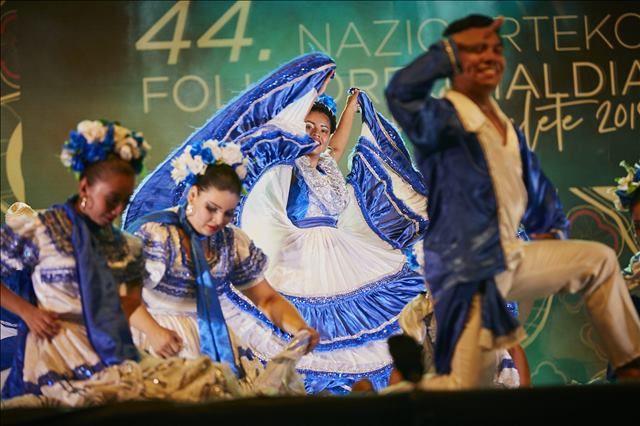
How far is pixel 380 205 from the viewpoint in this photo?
239 inches

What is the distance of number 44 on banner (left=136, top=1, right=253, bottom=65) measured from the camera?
7.45 meters

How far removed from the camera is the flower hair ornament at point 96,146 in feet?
13.0

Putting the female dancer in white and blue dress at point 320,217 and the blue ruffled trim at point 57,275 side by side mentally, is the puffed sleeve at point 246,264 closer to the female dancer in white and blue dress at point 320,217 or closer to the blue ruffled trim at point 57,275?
the female dancer in white and blue dress at point 320,217

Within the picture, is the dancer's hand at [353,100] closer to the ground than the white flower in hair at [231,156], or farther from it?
farther from it

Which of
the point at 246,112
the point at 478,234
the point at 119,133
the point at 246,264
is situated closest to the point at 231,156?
the point at 246,264

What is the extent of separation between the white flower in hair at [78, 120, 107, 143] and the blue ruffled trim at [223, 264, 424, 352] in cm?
148

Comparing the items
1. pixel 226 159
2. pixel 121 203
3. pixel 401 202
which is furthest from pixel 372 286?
pixel 121 203

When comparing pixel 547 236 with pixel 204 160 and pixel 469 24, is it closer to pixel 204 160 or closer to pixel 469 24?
pixel 469 24

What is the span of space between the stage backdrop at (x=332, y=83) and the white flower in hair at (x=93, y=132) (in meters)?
3.38

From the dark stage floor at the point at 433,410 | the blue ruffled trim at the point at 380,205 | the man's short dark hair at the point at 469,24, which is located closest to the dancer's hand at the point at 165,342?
the dark stage floor at the point at 433,410

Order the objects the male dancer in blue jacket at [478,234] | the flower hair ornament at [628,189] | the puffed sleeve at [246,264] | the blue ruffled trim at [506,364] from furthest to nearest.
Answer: the blue ruffled trim at [506,364]
the flower hair ornament at [628,189]
the puffed sleeve at [246,264]
the male dancer in blue jacket at [478,234]

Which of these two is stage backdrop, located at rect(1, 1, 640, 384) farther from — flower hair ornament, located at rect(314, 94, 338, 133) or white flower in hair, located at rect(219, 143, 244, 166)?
white flower in hair, located at rect(219, 143, 244, 166)

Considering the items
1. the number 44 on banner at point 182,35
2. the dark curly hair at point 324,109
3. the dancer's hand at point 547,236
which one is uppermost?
the number 44 on banner at point 182,35

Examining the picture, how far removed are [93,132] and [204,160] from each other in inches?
25.0
